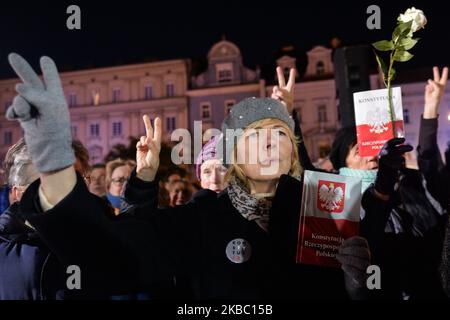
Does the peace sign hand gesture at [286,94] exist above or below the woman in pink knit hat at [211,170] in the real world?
above

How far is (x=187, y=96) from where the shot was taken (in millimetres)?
35531

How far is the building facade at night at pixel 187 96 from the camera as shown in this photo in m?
33.1

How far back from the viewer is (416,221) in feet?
11.4

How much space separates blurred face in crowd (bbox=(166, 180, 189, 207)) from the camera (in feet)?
19.1

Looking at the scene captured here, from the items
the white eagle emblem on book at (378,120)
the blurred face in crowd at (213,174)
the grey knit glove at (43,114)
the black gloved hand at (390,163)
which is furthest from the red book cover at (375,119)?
the grey knit glove at (43,114)

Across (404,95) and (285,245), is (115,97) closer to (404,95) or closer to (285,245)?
(404,95)

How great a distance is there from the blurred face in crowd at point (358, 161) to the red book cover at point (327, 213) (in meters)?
1.32

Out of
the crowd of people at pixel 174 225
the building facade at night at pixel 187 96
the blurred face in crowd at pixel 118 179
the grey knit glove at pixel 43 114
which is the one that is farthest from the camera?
the building facade at night at pixel 187 96

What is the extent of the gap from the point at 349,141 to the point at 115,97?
35.3 metres

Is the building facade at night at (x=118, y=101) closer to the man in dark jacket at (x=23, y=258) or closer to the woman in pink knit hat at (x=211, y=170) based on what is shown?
the woman in pink knit hat at (x=211, y=170)

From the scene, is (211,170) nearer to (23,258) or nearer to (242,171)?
(242,171)

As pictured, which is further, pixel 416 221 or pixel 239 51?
pixel 239 51
